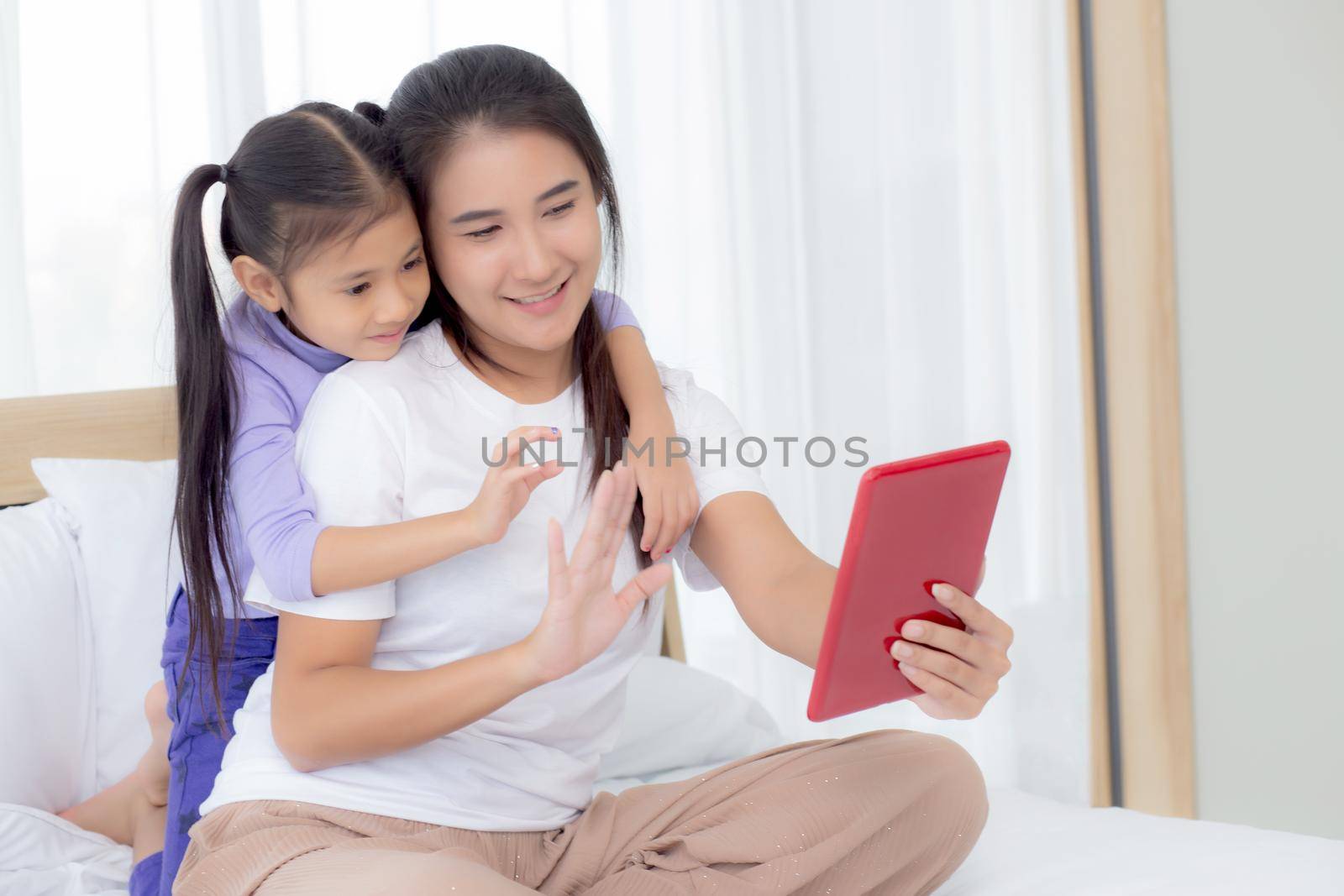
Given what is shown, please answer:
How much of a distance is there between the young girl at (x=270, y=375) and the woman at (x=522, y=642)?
0.11 feet

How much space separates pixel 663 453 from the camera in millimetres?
1287

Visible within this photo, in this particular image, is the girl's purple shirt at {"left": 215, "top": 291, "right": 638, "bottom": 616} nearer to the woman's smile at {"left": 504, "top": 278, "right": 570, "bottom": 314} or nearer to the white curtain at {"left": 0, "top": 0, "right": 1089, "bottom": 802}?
the woman's smile at {"left": 504, "top": 278, "right": 570, "bottom": 314}

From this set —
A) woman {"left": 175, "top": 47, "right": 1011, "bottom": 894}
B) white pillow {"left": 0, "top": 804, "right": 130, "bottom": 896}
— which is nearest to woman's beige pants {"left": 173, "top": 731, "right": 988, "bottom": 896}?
woman {"left": 175, "top": 47, "right": 1011, "bottom": 894}

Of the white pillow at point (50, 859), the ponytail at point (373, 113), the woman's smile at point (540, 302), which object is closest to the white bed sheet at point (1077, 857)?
the white pillow at point (50, 859)

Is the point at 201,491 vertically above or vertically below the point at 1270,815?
above

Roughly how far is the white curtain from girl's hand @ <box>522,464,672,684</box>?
1.41m

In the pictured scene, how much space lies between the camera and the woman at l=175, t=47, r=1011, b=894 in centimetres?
110

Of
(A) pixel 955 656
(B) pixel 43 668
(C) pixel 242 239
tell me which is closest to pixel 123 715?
(B) pixel 43 668

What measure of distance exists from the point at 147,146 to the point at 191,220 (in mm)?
962

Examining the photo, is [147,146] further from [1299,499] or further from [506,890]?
[1299,499]

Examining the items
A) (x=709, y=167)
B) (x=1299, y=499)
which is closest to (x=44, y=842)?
(x=709, y=167)

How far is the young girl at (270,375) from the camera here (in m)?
1.21

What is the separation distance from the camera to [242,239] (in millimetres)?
1312

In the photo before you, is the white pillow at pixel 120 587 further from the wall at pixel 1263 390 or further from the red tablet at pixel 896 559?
the wall at pixel 1263 390
